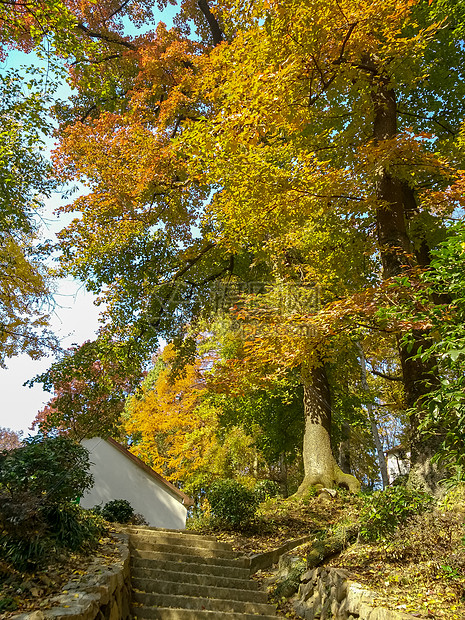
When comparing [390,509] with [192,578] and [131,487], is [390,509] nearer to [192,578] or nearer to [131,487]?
[192,578]

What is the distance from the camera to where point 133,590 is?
18.0 feet

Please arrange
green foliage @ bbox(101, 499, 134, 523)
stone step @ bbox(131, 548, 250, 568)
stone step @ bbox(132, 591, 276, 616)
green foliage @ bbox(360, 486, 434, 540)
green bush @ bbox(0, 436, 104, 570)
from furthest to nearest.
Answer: green foliage @ bbox(101, 499, 134, 523) < stone step @ bbox(131, 548, 250, 568) < stone step @ bbox(132, 591, 276, 616) < green foliage @ bbox(360, 486, 434, 540) < green bush @ bbox(0, 436, 104, 570)

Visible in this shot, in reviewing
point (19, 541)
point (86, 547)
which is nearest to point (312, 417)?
point (86, 547)

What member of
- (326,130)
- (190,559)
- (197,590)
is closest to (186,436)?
(190,559)

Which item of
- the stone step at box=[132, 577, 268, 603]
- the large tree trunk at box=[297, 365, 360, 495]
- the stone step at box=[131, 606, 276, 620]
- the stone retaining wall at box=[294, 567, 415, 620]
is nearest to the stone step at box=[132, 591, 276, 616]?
the stone step at box=[132, 577, 268, 603]

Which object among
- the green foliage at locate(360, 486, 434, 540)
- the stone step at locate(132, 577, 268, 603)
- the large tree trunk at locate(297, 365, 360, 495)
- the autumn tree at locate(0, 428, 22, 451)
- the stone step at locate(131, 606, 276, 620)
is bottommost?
the stone step at locate(131, 606, 276, 620)

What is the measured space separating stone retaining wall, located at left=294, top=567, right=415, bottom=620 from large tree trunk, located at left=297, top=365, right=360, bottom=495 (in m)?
3.87

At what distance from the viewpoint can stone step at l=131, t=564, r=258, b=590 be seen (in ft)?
19.6

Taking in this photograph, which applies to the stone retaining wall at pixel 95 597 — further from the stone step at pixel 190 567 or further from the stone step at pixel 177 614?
the stone step at pixel 190 567

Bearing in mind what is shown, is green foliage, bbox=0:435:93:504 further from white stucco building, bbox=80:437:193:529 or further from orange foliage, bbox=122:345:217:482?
orange foliage, bbox=122:345:217:482

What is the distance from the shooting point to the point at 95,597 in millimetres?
3656

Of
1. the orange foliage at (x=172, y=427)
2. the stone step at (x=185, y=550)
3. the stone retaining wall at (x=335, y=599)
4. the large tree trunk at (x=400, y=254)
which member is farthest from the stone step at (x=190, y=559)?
the orange foliage at (x=172, y=427)

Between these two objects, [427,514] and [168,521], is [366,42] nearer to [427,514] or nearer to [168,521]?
[427,514]

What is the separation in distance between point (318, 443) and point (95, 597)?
7.01 metres
